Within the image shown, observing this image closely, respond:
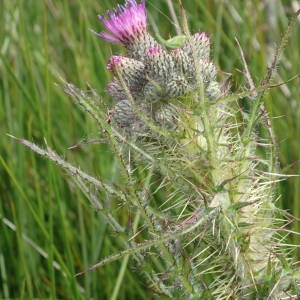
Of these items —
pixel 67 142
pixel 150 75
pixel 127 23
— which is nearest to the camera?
pixel 150 75

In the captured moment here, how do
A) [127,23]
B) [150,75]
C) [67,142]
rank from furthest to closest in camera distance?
1. [67,142]
2. [127,23]
3. [150,75]

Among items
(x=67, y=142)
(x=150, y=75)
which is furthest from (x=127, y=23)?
(x=67, y=142)

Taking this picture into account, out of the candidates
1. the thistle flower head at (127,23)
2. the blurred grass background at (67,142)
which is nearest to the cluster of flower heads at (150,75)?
the thistle flower head at (127,23)

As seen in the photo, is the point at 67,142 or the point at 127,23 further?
the point at 67,142

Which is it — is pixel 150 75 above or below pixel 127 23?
below

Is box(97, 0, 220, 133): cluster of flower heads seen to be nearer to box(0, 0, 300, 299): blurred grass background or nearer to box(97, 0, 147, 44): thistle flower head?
box(97, 0, 147, 44): thistle flower head

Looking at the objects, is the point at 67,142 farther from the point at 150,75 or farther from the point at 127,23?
the point at 150,75

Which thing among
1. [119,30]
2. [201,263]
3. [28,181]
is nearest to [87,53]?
[28,181]
